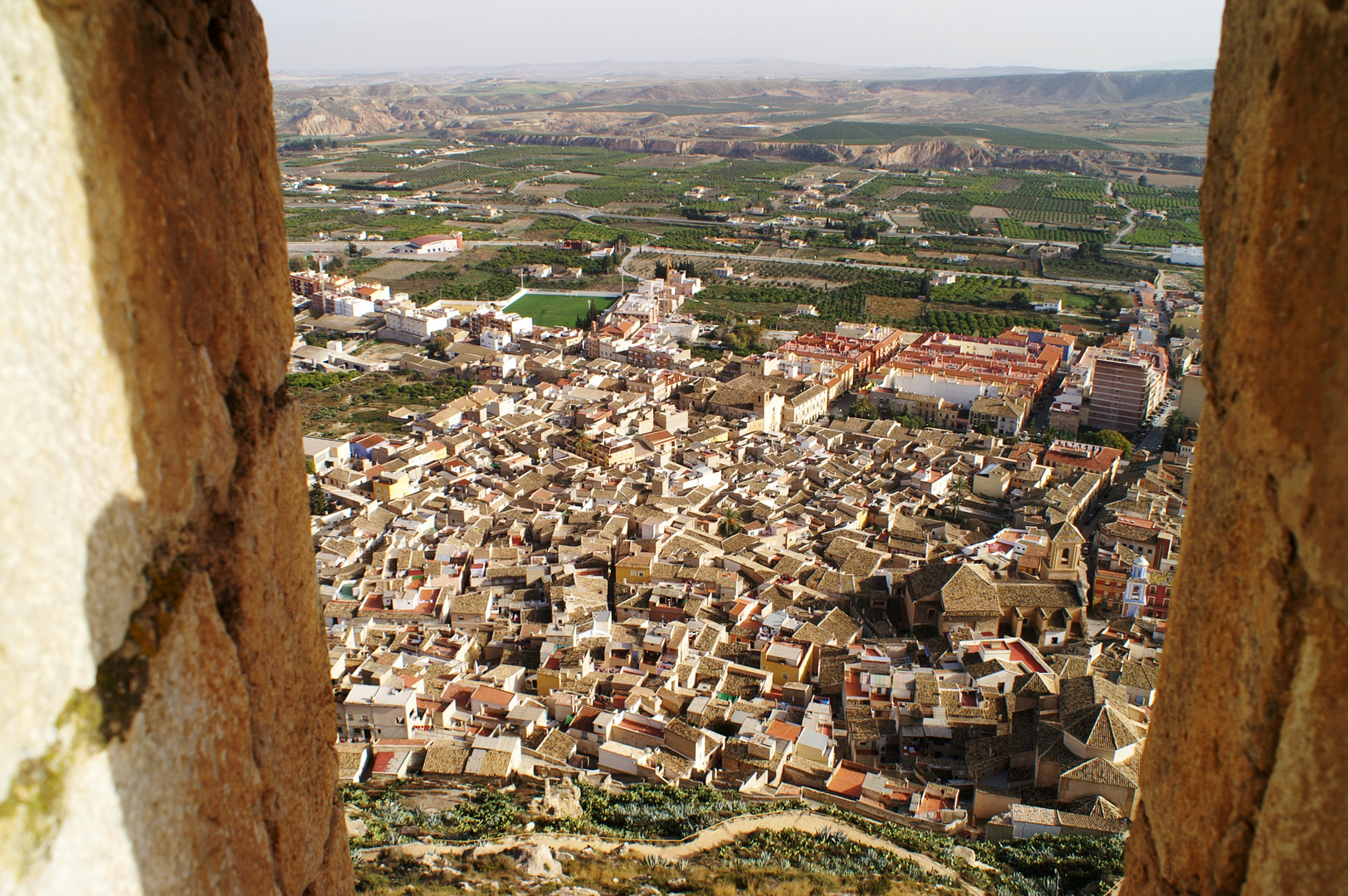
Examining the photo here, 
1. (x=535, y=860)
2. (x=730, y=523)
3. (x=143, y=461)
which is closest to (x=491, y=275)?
(x=730, y=523)

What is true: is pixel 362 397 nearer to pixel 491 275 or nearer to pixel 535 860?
pixel 491 275

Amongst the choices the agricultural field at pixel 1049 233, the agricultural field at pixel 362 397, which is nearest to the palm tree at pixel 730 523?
the agricultural field at pixel 362 397

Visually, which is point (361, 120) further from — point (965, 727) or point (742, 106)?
point (965, 727)

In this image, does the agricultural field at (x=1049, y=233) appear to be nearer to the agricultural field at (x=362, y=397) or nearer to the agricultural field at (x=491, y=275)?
the agricultural field at (x=491, y=275)

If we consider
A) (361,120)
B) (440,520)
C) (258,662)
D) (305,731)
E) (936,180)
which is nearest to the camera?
(258,662)

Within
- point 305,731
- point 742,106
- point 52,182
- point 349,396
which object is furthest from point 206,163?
point 742,106

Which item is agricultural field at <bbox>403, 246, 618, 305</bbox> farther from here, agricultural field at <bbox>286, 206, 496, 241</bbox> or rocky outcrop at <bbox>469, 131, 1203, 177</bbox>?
rocky outcrop at <bbox>469, 131, 1203, 177</bbox>
